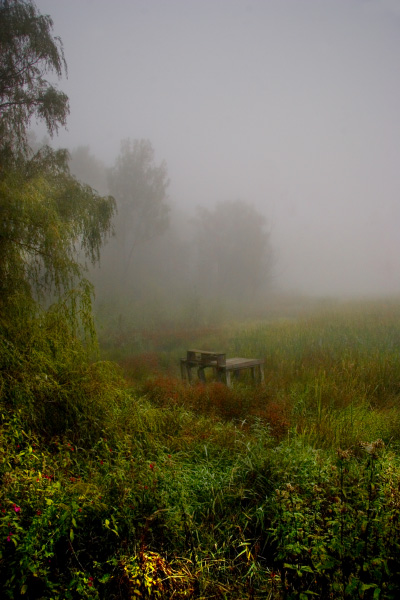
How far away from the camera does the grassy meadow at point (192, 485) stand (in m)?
2.26

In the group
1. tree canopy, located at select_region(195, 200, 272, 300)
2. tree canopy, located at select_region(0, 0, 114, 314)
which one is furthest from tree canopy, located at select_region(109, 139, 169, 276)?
tree canopy, located at select_region(0, 0, 114, 314)

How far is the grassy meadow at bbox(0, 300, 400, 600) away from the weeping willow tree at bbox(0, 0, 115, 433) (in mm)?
39

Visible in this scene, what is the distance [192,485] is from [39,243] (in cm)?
454

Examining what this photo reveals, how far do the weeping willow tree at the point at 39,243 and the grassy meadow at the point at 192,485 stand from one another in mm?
39

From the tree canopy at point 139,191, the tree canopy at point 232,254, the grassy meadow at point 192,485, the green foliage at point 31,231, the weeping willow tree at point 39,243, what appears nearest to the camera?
the grassy meadow at point 192,485

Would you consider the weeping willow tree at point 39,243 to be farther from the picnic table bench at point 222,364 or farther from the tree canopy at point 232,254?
the tree canopy at point 232,254

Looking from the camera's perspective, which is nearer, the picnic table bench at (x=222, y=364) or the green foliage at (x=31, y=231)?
the green foliage at (x=31, y=231)

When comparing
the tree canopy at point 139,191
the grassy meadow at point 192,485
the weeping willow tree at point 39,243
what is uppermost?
the tree canopy at point 139,191

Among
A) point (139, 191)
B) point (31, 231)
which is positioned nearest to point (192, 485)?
point (31, 231)

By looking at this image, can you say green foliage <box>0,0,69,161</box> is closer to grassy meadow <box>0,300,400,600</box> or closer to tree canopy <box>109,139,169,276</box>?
grassy meadow <box>0,300,400,600</box>

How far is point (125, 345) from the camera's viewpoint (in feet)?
46.3

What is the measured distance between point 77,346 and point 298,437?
319cm

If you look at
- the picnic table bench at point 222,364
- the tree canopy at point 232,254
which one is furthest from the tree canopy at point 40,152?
the tree canopy at point 232,254

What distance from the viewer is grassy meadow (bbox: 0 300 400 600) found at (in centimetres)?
226
